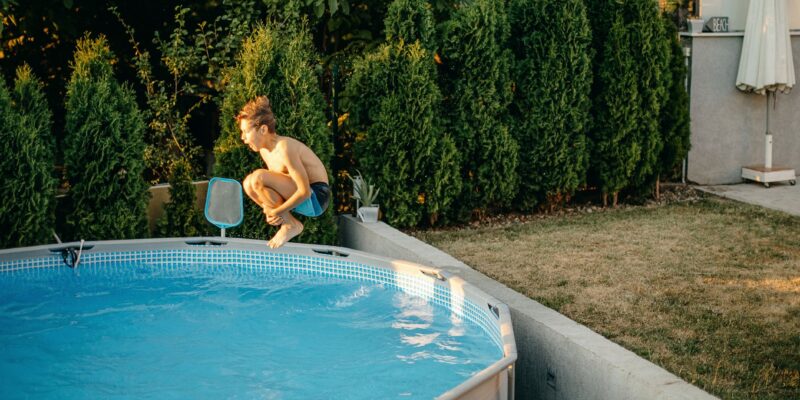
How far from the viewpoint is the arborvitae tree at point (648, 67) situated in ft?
35.5

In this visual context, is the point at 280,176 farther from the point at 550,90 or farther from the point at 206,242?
the point at 550,90

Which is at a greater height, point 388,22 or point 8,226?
point 388,22

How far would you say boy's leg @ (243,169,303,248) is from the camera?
715 centimetres

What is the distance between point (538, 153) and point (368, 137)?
1.99 meters

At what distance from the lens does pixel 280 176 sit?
24.0 ft

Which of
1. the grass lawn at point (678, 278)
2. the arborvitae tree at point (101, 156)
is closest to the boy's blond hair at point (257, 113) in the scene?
the grass lawn at point (678, 278)

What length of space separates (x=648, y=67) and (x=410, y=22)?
111 inches

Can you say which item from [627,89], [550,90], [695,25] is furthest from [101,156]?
[695,25]

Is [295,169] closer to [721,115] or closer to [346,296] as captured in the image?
[346,296]

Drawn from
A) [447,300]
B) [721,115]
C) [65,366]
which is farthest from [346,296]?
[721,115]

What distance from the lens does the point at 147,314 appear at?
8.38 metres

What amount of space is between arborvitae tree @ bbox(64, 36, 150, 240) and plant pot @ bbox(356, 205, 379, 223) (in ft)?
7.14

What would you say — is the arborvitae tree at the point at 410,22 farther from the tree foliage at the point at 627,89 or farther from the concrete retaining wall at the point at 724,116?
the concrete retaining wall at the point at 724,116


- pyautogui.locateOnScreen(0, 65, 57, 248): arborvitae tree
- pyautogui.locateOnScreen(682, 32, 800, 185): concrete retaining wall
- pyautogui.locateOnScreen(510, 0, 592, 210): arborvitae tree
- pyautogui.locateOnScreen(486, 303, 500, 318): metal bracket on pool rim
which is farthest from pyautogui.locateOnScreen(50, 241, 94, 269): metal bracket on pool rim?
pyautogui.locateOnScreen(682, 32, 800, 185): concrete retaining wall
